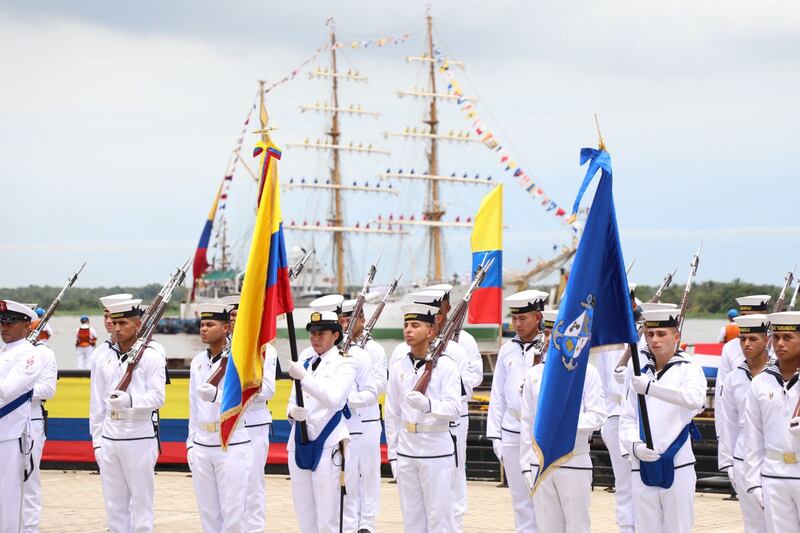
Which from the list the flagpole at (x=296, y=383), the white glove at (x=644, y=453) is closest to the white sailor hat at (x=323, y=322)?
the flagpole at (x=296, y=383)

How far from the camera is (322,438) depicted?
948 centimetres

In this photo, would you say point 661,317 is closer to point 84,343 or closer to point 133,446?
point 133,446

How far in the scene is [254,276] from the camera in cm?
928

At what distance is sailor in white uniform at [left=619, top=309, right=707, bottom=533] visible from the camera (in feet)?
27.5

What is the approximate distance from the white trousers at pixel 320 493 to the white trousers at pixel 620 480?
2.64m

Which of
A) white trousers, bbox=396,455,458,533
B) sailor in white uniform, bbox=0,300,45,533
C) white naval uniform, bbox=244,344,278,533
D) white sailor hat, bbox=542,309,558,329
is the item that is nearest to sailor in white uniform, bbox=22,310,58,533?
sailor in white uniform, bbox=0,300,45,533

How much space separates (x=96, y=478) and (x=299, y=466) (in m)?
7.63

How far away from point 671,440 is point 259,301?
3.22 m

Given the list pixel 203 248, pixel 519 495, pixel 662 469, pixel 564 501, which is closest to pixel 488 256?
pixel 519 495

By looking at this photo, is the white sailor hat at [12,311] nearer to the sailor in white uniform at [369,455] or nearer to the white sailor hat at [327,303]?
the white sailor hat at [327,303]

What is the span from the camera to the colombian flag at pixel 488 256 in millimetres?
16359

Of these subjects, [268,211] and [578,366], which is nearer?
[578,366]

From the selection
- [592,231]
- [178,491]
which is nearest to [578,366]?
[592,231]

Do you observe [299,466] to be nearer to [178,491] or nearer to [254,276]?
[254,276]
